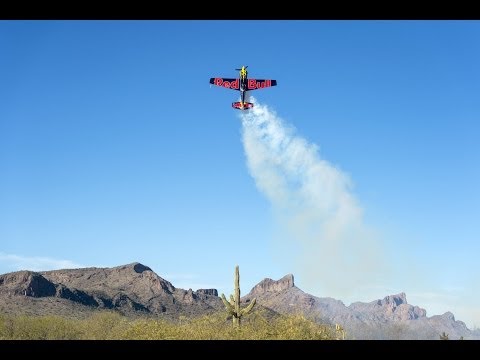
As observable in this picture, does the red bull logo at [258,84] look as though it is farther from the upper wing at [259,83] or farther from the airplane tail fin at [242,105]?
the airplane tail fin at [242,105]

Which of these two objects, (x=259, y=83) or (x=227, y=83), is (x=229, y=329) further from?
(x=259, y=83)

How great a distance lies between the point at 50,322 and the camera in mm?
58719

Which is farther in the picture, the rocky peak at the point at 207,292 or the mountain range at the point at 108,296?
the rocky peak at the point at 207,292

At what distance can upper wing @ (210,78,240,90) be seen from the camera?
59.8 metres

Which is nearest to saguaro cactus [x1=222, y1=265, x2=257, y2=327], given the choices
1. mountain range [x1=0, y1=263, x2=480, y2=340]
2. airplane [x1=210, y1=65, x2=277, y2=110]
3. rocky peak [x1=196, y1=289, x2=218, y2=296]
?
airplane [x1=210, y1=65, x2=277, y2=110]

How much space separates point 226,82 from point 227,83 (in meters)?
0.14

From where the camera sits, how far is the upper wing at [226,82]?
59.8 metres

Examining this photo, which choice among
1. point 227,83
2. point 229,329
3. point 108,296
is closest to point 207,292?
point 108,296

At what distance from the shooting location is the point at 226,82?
59.9 metres

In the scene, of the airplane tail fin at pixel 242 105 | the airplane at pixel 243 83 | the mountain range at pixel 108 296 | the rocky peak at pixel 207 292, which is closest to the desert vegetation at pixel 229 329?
the airplane tail fin at pixel 242 105

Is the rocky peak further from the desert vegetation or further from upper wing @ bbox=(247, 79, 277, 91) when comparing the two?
the desert vegetation
